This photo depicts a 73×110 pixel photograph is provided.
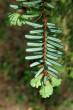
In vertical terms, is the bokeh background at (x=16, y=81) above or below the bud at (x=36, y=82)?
below

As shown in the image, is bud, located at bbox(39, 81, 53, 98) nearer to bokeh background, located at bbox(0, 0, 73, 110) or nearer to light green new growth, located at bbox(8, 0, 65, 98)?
light green new growth, located at bbox(8, 0, 65, 98)

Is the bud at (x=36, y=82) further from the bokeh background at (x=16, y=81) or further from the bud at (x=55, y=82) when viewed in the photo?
the bokeh background at (x=16, y=81)

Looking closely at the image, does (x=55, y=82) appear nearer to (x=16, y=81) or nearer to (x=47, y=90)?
(x=47, y=90)

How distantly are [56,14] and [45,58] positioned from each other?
1.65 feet

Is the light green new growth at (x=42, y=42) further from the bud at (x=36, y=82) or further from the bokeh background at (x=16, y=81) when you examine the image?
the bokeh background at (x=16, y=81)

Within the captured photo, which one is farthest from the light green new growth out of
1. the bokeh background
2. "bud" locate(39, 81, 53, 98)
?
the bokeh background

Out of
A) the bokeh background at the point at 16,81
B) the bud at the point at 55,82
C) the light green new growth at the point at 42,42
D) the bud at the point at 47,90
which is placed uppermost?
the light green new growth at the point at 42,42

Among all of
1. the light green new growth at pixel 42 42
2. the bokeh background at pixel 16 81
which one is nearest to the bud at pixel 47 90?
the light green new growth at pixel 42 42

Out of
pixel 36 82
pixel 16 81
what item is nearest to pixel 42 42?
pixel 36 82

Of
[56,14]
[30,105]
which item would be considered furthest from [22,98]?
[56,14]

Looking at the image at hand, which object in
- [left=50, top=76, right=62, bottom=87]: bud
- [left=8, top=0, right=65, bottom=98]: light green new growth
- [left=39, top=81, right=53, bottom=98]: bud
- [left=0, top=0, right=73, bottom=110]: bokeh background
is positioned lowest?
[left=0, top=0, right=73, bottom=110]: bokeh background

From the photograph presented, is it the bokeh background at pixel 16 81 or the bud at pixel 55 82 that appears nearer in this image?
the bud at pixel 55 82

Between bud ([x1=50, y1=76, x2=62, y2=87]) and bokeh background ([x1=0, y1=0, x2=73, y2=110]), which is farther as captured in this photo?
bokeh background ([x1=0, y1=0, x2=73, y2=110])

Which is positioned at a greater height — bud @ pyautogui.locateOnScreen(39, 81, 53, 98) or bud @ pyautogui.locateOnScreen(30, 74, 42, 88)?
bud @ pyautogui.locateOnScreen(30, 74, 42, 88)
